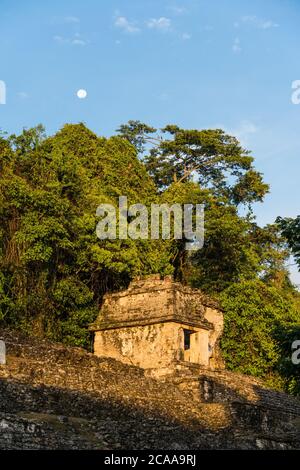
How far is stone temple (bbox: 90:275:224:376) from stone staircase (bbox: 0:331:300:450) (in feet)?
3.49

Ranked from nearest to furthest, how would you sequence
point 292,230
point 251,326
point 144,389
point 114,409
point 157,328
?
1. point 292,230
2. point 114,409
3. point 144,389
4. point 157,328
5. point 251,326

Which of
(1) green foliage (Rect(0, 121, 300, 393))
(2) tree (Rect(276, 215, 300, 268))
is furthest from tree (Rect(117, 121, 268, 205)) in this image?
(2) tree (Rect(276, 215, 300, 268))

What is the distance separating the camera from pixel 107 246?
26031mm

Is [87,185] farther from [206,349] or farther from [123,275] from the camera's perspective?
[206,349]

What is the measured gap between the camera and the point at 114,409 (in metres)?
17.2

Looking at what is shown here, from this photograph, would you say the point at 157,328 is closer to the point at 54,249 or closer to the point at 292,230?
the point at 54,249

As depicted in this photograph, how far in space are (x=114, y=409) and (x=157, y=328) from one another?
18.9 ft

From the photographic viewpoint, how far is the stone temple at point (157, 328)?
2258 cm

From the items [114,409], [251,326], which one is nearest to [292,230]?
[114,409]

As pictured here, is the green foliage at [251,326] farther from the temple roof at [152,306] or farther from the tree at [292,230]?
the tree at [292,230]

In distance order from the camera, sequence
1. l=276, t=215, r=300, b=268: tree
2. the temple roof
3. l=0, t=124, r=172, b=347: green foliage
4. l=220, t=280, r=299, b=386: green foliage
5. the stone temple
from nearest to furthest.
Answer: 1. l=276, t=215, r=300, b=268: tree
2. the stone temple
3. the temple roof
4. l=0, t=124, r=172, b=347: green foliage
5. l=220, t=280, r=299, b=386: green foliage

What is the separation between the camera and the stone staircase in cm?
1463

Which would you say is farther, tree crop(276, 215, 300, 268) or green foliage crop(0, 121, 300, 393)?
green foliage crop(0, 121, 300, 393)

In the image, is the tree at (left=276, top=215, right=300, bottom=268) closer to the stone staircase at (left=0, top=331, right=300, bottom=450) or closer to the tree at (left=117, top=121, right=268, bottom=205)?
the stone staircase at (left=0, top=331, right=300, bottom=450)
